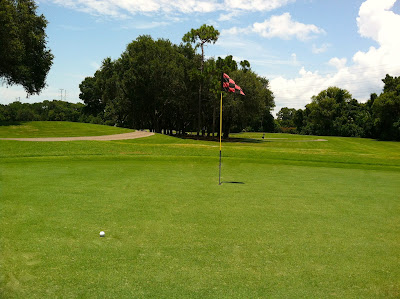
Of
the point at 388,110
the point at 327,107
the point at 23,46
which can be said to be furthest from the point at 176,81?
the point at 327,107

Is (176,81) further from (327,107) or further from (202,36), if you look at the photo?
(327,107)

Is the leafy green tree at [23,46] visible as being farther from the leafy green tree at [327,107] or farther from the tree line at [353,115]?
the leafy green tree at [327,107]

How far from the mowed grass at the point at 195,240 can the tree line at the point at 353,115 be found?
6778 centimetres

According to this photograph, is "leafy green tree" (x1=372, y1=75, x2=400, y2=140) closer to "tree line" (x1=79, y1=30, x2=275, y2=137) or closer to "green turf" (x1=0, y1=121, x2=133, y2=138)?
"tree line" (x1=79, y1=30, x2=275, y2=137)

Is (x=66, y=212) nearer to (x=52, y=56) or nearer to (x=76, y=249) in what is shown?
(x=76, y=249)

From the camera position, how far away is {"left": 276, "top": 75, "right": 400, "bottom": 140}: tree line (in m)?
67.1

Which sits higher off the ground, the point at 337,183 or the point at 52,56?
the point at 52,56

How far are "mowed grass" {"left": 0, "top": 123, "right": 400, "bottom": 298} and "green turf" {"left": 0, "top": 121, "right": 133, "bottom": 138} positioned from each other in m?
30.5

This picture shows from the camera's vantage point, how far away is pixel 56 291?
11.0ft

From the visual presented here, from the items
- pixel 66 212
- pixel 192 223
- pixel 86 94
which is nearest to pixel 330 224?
pixel 192 223

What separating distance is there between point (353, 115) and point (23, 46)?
80628 mm

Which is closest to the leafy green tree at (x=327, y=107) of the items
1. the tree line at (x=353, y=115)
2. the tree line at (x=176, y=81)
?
the tree line at (x=353, y=115)

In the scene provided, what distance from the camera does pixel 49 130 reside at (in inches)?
1526

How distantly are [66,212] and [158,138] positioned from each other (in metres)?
33.4
